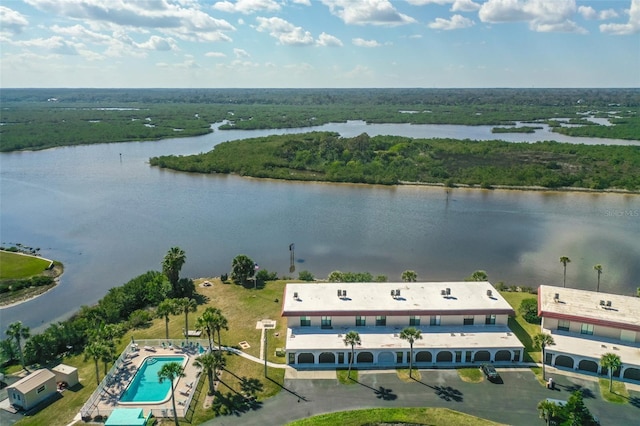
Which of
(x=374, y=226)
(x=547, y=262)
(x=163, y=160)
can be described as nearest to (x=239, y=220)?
(x=374, y=226)

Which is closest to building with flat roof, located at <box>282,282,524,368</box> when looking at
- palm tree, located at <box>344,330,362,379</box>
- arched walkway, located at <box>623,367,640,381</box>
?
palm tree, located at <box>344,330,362,379</box>

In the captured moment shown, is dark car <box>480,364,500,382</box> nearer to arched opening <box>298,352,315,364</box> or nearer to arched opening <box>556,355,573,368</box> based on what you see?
arched opening <box>556,355,573,368</box>

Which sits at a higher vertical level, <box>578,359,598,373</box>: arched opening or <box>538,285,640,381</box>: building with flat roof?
<box>538,285,640,381</box>: building with flat roof

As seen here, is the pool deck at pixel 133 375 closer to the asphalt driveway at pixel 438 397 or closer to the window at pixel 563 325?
the asphalt driveway at pixel 438 397

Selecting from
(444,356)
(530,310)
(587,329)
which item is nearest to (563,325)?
(587,329)

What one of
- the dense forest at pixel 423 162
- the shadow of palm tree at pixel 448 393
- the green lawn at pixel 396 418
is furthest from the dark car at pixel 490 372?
the dense forest at pixel 423 162
